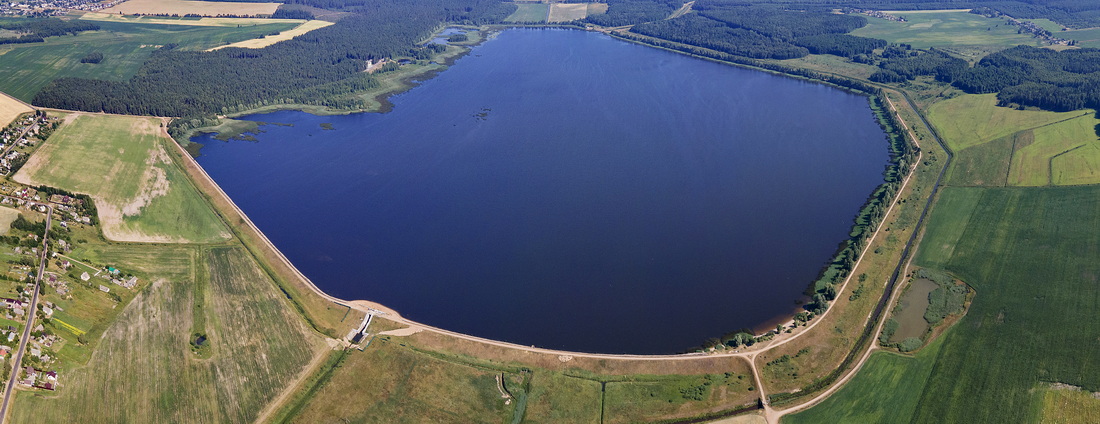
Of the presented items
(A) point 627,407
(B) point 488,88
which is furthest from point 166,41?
(A) point 627,407

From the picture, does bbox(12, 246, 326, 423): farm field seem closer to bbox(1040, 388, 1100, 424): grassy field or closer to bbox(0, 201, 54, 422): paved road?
bbox(0, 201, 54, 422): paved road

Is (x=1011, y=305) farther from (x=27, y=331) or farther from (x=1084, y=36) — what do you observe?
(x=1084, y=36)

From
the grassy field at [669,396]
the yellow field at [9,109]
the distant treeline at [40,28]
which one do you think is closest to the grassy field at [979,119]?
the grassy field at [669,396]

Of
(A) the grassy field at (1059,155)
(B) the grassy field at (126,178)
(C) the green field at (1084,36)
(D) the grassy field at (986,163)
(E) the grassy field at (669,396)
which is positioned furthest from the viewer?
(C) the green field at (1084,36)

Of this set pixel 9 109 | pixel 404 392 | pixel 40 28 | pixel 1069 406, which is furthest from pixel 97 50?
pixel 1069 406

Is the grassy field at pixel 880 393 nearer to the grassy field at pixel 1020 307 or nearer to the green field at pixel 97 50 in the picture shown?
the grassy field at pixel 1020 307
